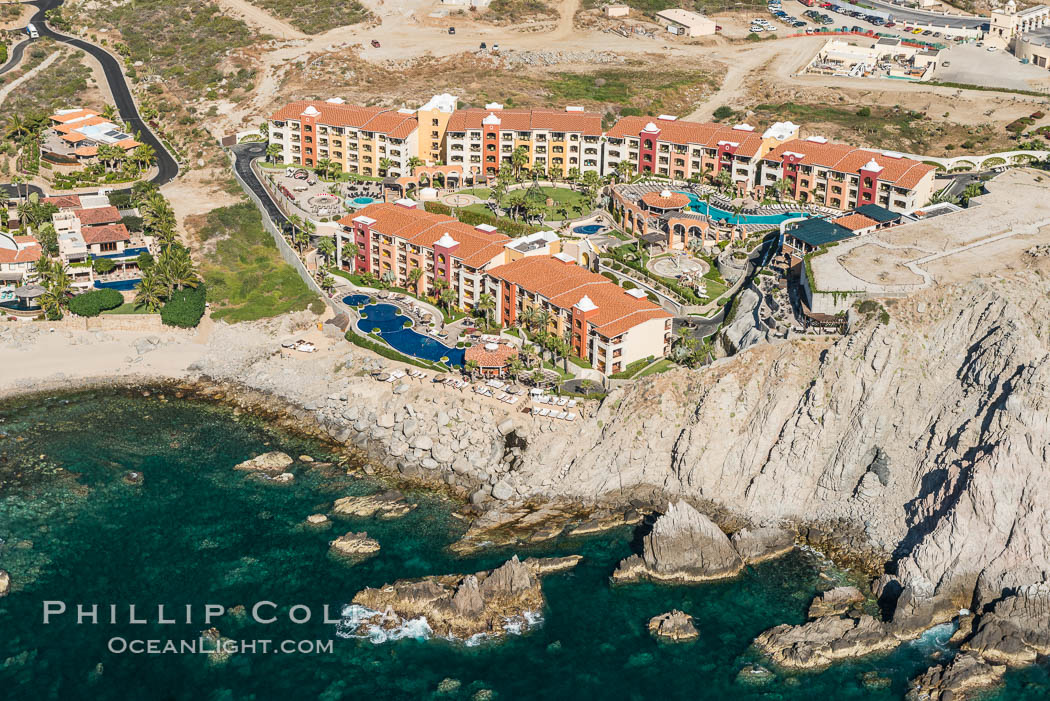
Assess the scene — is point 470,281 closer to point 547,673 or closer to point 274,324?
point 274,324

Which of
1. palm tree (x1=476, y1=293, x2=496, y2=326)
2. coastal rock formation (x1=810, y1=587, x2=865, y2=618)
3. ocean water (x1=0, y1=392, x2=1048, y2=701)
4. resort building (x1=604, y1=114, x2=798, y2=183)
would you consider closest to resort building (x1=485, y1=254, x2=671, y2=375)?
palm tree (x1=476, y1=293, x2=496, y2=326)

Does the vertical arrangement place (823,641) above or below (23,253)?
below

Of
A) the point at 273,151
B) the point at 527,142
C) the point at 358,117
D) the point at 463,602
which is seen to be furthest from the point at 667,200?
the point at 463,602

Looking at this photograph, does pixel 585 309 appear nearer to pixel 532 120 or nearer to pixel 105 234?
pixel 532 120

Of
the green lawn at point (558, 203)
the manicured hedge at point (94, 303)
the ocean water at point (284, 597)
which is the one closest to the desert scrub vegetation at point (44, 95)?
the manicured hedge at point (94, 303)

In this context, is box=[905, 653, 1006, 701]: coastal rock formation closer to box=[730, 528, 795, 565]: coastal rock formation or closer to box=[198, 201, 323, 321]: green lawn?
box=[730, 528, 795, 565]: coastal rock formation
